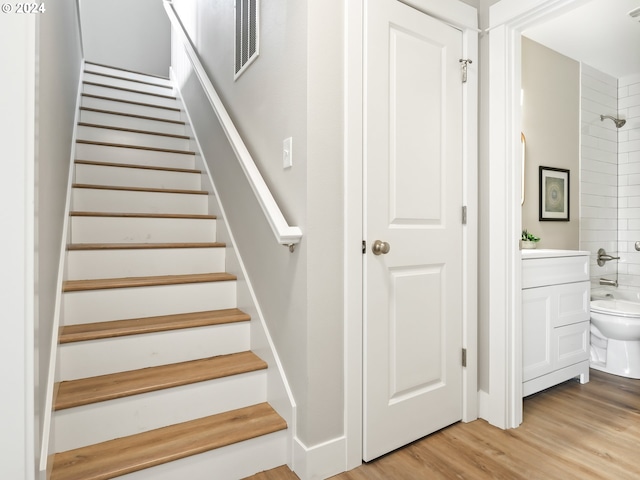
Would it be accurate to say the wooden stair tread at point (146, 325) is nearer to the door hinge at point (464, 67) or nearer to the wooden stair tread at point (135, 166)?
the wooden stair tread at point (135, 166)

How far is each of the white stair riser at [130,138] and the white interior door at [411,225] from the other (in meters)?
2.25

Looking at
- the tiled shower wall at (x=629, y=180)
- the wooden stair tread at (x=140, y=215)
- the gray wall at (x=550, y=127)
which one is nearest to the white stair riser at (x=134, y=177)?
the wooden stair tread at (x=140, y=215)

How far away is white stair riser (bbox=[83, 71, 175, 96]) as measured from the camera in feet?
12.1

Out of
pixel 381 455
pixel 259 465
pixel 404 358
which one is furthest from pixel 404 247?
pixel 259 465

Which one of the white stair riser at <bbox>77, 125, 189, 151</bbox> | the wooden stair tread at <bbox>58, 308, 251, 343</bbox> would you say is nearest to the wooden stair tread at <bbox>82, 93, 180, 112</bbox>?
the white stair riser at <bbox>77, 125, 189, 151</bbox>

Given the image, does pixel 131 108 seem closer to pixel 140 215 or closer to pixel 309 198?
pixel 140 215

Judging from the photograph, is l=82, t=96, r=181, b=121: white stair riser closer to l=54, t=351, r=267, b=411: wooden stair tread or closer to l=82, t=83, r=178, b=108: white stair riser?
l=82, t=83, r=178, b=108: white stair riser

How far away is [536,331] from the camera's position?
2113mm

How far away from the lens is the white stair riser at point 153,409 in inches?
53.1

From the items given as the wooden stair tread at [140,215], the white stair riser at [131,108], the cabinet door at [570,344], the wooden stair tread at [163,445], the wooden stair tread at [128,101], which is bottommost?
the wooden stair tread at [163,445]

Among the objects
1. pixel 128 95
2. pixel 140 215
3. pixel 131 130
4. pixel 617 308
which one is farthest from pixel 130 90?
pixel 617 308

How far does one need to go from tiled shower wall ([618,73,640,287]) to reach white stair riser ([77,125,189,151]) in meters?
4.24

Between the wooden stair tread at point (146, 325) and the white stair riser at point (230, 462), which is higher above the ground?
the wooden stair tread at point (146, 325)

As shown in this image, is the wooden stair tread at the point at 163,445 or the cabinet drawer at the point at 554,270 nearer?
the wooden stair tread at the point at 163,445
